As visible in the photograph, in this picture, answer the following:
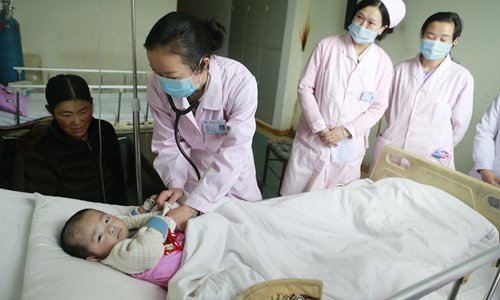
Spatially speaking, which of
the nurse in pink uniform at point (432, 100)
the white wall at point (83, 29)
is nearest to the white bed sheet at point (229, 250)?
the nurse in pink uniform at point (432, 100)

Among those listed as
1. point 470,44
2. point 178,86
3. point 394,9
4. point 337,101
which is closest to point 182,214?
point 178,86

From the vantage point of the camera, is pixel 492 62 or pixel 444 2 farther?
pixel 444 2

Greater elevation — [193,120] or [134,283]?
[193,120]

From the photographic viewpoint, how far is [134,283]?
3.42 feet

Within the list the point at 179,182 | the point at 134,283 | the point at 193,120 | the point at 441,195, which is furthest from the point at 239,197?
the point at 441,195

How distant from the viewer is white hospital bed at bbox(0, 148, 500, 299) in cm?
100

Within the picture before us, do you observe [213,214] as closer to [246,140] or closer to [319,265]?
[246,140]

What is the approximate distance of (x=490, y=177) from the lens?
1.83 metres

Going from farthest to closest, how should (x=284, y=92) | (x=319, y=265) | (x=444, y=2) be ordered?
1. (x=284, y=92)
2. (x=444, y=2)
3. (x=319, y=265)

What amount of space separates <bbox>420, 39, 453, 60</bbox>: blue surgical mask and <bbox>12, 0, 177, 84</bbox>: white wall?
219 centimetres

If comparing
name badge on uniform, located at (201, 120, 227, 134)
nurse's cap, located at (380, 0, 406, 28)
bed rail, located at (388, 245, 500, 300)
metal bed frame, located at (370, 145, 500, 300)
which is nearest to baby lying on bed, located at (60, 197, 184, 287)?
name badge on uniform, located at (201, 120, 227, 134)

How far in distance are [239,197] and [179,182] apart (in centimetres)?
26

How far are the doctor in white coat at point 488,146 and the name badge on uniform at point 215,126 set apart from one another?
55.9 inches

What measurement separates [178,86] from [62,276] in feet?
2.13
